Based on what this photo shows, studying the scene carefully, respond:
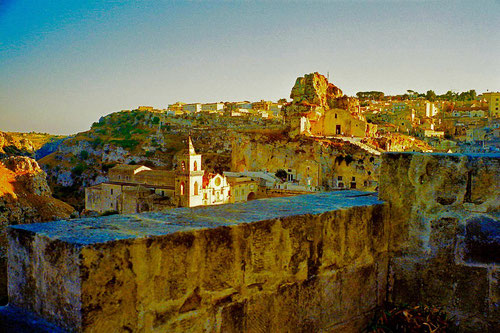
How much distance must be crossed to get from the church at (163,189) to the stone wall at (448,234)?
32.9 metres

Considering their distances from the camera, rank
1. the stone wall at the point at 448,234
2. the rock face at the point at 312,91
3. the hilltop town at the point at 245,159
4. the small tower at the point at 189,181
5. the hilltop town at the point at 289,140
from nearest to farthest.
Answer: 1. the stone wall at the point at 448,234
2. the hilltop town at the point at 245,159
3. the small tower at the point at 189,181
4. the hilltop town at the point at 289,140
5. the rock face at the point at 312,91

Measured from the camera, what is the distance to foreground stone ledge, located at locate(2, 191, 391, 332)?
57.1 inches

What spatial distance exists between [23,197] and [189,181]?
16.7 meters

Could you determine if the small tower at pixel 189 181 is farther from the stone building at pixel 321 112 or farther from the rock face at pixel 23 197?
the stone building at pixel 321 112

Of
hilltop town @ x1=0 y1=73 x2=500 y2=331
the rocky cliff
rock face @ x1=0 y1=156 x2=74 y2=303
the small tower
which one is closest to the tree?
hilltop town @ x1=0 y1=73 x2=500 y2=331

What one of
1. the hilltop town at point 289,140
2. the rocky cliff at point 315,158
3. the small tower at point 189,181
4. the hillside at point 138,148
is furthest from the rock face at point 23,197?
the hillside at point 138,148

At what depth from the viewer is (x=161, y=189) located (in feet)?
136

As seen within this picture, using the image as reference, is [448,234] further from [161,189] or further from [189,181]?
[161,189]

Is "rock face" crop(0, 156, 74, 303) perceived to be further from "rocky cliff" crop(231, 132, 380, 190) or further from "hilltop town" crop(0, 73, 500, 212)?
"rocky cliff" crop(231, 132, 380, 190)

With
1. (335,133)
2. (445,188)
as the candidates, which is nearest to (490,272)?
(445,188)

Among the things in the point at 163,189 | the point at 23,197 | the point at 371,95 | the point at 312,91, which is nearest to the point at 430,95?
the point at 371,95

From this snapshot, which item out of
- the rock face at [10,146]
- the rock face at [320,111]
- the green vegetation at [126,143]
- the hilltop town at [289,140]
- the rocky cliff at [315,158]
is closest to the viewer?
the rock face at [10,146]

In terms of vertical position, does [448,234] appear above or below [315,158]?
above

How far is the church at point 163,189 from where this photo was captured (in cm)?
3759
